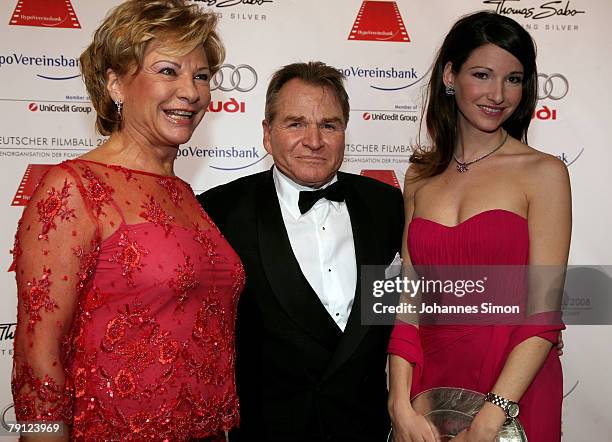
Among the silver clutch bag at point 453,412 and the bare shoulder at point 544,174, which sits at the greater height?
the bare shoulder at point 544,174

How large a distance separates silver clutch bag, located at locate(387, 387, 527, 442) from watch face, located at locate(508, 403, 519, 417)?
29 millimetres

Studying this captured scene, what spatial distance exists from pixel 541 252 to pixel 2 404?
2.96 meters

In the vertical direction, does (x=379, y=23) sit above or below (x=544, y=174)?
above

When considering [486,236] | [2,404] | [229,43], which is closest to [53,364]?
[486,236]

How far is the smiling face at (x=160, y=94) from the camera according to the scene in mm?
1958

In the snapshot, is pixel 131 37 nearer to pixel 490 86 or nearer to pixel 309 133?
pixel 309 133

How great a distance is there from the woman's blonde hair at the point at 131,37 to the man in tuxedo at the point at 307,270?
0.63 m

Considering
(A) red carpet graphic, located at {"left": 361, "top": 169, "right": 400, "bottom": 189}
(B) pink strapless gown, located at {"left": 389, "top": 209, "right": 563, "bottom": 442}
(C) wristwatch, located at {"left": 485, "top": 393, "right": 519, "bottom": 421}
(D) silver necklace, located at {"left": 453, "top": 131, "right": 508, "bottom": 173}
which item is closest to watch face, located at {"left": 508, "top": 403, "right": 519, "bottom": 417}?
(C) wristwatch, located at {"left": 485, "top": 393, "right": 519, "bottom": 421}

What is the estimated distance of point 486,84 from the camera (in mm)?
2451

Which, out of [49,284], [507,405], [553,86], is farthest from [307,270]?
[553,86]

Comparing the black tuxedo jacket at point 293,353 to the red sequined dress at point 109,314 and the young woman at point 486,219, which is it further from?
the red sequined dress at point 109,314

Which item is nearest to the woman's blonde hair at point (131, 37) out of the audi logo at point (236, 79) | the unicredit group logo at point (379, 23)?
the audi logo at point (236, 79)

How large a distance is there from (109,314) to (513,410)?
1.27 metres

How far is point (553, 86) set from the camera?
13.2 ft
